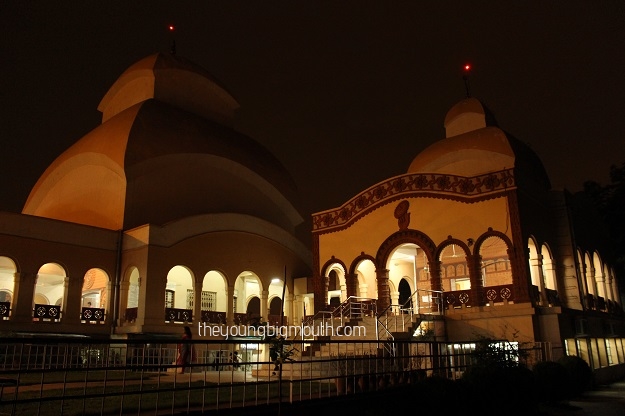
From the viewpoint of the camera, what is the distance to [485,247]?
22.1 m

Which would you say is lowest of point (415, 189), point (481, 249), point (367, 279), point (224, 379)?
point (224, 379)

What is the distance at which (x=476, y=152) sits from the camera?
21.9 meters

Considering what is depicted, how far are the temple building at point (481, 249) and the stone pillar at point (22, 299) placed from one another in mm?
10341

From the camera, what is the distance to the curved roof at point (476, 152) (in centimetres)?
2127

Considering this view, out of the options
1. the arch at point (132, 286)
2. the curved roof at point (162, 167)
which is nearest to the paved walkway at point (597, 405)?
the arch at point (132, 286)

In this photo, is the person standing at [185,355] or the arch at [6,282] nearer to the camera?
the person standing at [185,355]

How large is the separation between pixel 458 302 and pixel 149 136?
14423 millimetres

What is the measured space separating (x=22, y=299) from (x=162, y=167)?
25.8 feet

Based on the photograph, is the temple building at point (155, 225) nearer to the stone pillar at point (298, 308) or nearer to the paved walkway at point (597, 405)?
the stone pillar at point (298, 308)

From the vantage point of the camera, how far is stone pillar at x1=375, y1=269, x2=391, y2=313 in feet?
63.7

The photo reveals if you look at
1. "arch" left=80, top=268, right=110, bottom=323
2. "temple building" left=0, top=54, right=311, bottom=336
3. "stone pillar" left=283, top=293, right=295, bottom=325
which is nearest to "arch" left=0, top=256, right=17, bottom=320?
"temple building" left=0, top=54, right=311, bottom=336

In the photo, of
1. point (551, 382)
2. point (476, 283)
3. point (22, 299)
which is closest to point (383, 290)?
point (476, 283)

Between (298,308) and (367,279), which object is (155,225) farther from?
(367,279)

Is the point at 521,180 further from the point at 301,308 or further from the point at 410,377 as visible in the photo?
the point at 301,308
